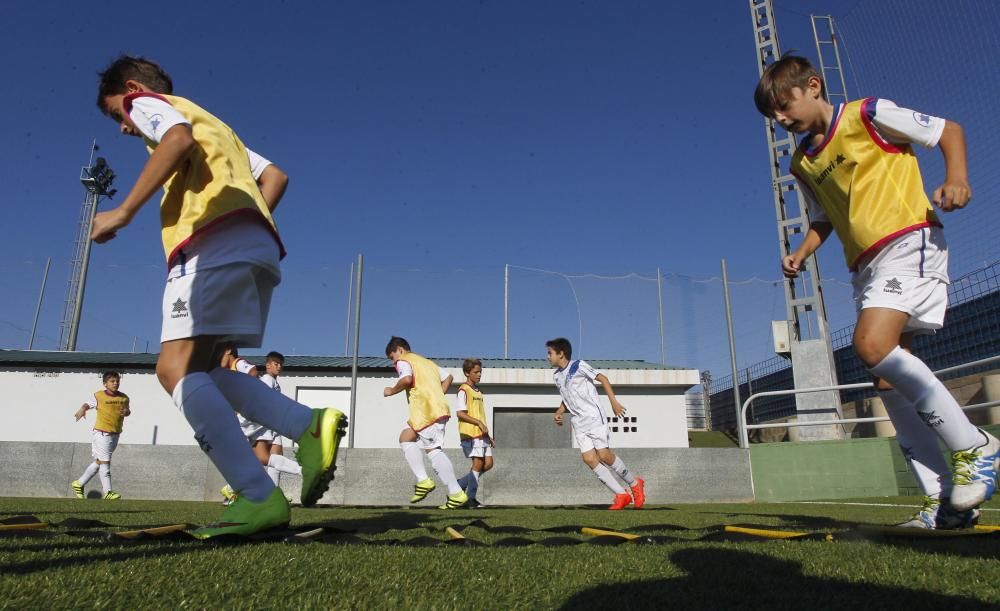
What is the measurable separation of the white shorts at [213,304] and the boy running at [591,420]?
17.2 feet

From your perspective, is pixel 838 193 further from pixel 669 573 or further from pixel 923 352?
pixel 923 352

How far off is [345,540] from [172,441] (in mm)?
16880

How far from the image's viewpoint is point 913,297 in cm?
261

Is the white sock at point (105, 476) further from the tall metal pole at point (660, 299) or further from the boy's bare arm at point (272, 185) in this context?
the tall metal pole at point (660, 299)

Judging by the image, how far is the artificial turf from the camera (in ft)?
4.18

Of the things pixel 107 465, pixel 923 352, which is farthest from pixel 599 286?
pixel 107 465

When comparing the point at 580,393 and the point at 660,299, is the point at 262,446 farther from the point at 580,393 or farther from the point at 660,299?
the point at 660,299

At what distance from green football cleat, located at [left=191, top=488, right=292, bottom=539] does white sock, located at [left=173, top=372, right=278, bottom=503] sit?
29 mm

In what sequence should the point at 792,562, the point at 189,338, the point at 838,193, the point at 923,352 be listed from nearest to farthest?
the point at 792,562 < the point at 189,338 < the point at 838,193 < the point at 923,352

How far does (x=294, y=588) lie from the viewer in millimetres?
1392

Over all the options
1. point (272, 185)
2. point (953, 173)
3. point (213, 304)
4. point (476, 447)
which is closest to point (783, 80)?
point (953, 173)

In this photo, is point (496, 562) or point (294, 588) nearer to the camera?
point (294, 588)

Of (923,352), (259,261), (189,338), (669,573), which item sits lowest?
(669,573)

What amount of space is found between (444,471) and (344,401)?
11018 millimetres
